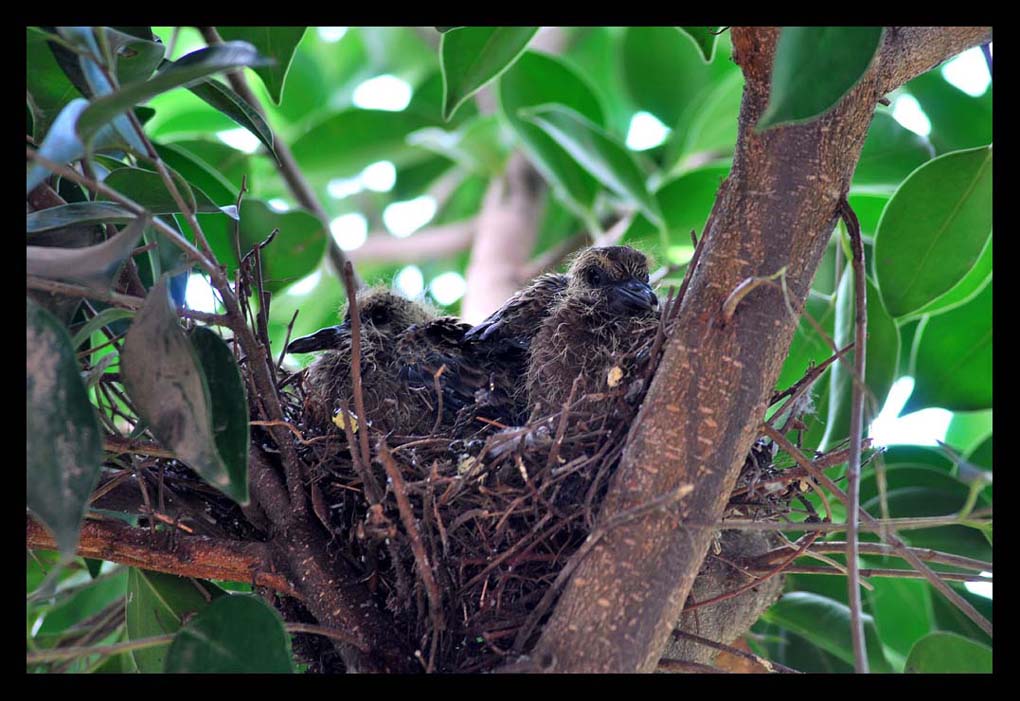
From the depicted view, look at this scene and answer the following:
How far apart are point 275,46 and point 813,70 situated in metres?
0.77

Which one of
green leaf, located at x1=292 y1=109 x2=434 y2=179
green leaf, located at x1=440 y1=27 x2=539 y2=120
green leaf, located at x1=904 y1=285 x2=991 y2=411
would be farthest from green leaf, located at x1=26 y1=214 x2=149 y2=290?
green leaf, located at x1=292 y1=109 x2=434 y2=179

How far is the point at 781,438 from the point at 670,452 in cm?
18

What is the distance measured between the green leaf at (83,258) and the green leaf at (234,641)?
1.21 feet

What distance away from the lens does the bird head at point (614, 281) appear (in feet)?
5.41

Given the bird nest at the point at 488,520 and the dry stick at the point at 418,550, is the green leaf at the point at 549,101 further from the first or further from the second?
the dry stick at the point at 418,550

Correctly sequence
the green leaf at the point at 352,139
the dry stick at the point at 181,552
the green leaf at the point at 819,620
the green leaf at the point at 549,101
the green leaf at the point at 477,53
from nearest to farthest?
the dry stick at the point at 181,552
the green leaf at the point at 477,53
the green leaf at the point at 819,620
the green leaf at the point at 549,101
the green leaf at the point at 352,139

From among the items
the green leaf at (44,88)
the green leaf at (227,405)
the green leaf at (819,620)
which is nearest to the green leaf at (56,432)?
the green leaf at (227,405)

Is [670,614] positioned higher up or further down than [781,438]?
further down

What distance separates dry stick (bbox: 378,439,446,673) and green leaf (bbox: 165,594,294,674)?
0.18m
